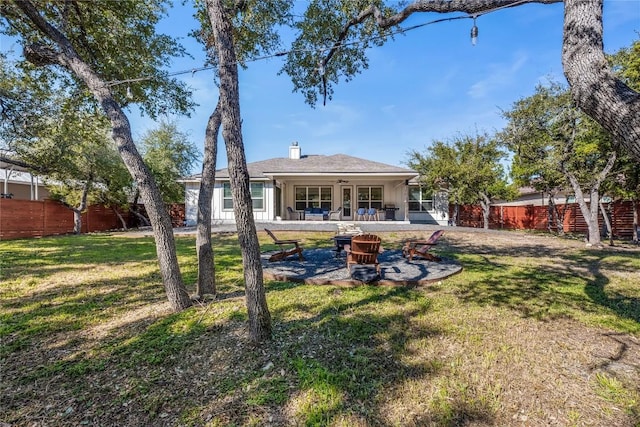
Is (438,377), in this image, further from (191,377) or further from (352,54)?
(352,54)

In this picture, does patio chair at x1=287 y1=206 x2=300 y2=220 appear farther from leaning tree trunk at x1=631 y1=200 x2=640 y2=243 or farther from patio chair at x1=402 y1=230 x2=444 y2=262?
leaning tree trunk at x1=631 y1=200 x2=640 y2=243

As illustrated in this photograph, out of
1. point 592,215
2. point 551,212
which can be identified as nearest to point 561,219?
point 551,212

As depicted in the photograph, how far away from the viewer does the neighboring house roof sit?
16352 mm

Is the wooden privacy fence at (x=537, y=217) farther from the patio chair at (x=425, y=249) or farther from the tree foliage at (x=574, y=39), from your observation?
the tree foliage at (x=574, y=39)

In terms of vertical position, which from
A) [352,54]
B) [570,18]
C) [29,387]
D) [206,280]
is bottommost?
[29,387]

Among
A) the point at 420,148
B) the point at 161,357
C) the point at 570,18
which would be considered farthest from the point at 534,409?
the point at 420,148

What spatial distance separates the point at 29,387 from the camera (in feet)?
8.89

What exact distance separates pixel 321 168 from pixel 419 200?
8.43m

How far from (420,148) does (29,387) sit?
871 inches

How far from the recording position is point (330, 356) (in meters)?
3.06

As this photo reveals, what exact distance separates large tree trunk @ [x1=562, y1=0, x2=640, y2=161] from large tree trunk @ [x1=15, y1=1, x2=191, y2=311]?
4.89 metres

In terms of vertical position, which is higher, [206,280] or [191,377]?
[206,280]

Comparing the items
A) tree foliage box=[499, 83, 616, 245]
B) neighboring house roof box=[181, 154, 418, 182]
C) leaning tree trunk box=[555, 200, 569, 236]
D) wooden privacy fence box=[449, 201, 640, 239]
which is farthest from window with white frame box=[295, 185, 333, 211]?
leaning tree trunk box=[555, 200, 569, 236]

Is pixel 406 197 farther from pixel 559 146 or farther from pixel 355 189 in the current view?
pixel 559 146
